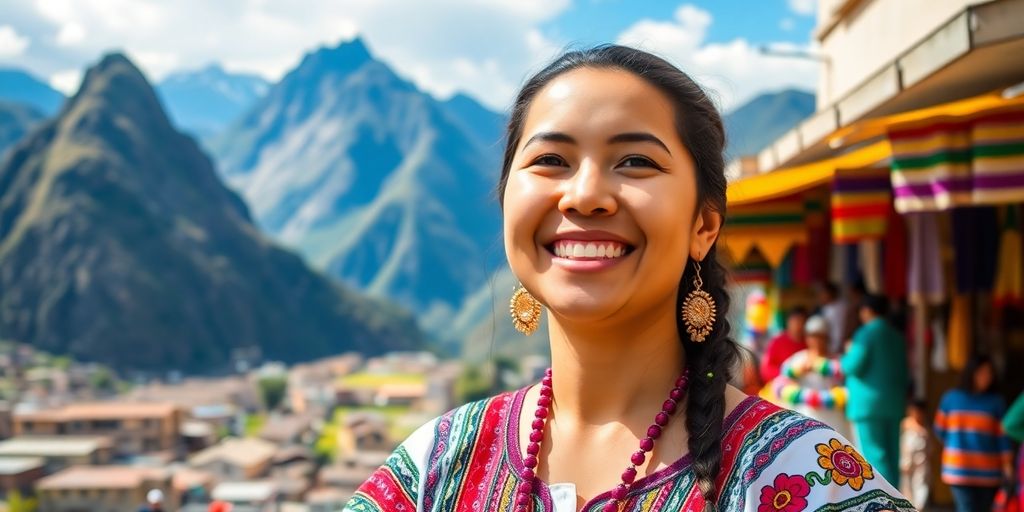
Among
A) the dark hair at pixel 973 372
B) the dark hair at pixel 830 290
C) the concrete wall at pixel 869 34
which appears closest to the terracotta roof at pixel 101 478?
the concrete wall at pixel 869 34

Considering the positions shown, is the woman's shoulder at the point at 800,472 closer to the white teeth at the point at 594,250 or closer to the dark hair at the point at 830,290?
the white teeth at the point at 594,250

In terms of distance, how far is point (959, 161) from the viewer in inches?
142

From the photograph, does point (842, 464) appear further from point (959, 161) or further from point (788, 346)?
point (788, 346)

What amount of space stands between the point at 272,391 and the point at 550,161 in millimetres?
83527

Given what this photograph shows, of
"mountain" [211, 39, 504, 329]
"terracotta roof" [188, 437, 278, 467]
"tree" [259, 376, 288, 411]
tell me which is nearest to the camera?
"terracotta roof" [188, 437, 278, 467]

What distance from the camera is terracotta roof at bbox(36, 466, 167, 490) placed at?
47312 millimetres

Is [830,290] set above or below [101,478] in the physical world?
above

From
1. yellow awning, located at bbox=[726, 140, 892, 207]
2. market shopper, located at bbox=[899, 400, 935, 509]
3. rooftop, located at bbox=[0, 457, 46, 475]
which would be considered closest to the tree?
rooftop, located at bbox=[0, 457, 46, 475]

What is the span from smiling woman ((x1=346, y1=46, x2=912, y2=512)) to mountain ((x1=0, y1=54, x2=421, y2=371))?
89.7 metres

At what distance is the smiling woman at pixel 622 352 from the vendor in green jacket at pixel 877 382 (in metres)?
3.77

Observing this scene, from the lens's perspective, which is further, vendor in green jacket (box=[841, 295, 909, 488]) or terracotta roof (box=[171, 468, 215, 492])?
terracotta roof (box=[171, 468, 215, 492])

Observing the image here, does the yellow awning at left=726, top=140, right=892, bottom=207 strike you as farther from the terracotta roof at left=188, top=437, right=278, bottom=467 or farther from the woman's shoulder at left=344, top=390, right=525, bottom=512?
the terracotta roof at left=188, top=437, right=278, bottom=467

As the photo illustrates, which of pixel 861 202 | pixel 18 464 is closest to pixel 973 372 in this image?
pixel 861 202

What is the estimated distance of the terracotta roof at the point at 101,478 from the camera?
47312 mm
